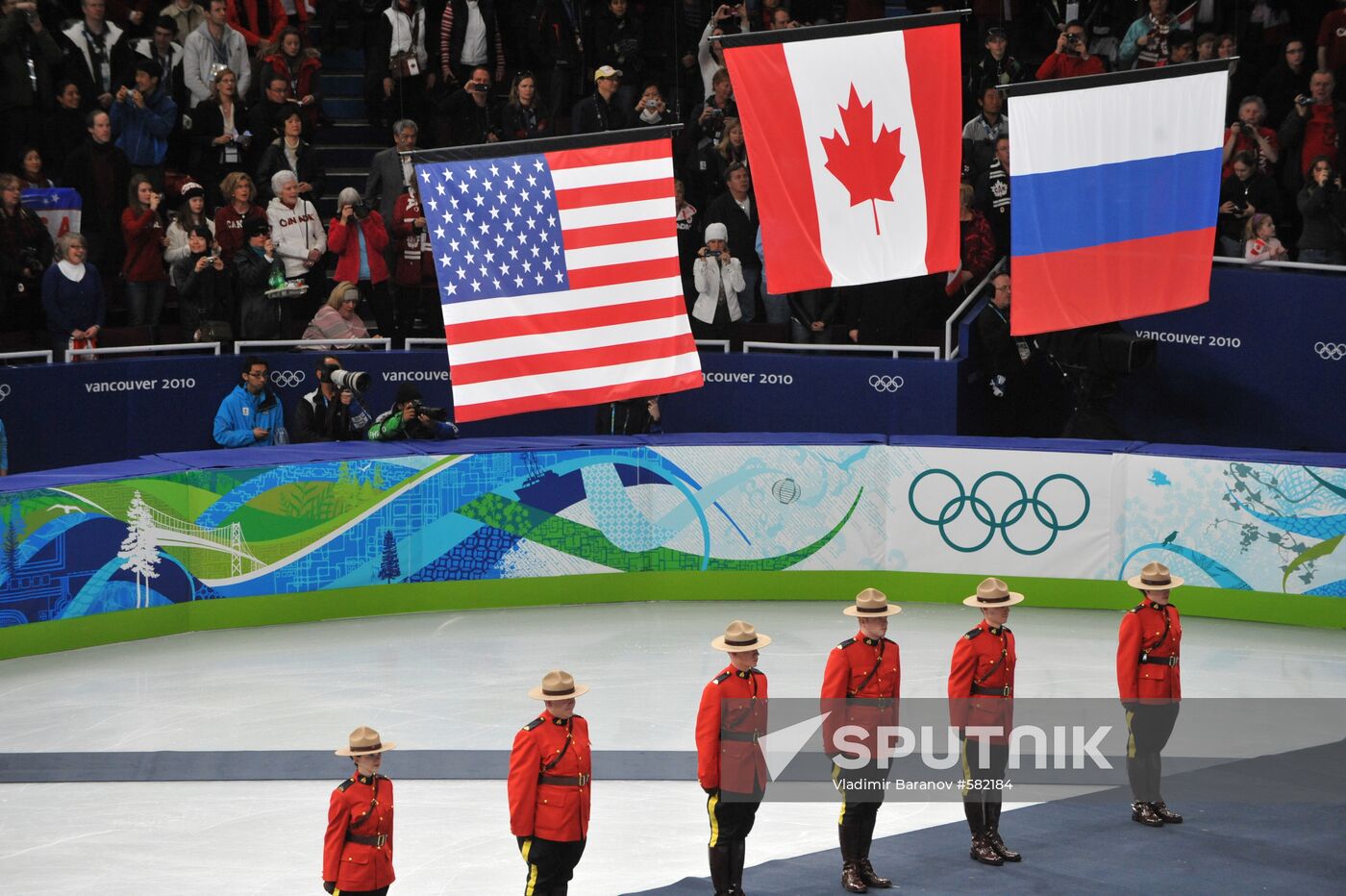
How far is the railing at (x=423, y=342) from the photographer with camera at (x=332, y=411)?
1.32 meters

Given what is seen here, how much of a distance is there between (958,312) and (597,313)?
5675 millimetres

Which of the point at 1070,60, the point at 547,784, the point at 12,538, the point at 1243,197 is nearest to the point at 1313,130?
the point at 1243,197

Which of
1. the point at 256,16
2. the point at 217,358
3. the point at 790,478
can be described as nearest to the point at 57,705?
the point at 217,358

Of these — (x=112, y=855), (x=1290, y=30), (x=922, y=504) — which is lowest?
(x=112, y=855)

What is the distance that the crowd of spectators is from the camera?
61.2 ft

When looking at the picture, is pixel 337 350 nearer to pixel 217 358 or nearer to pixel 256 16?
pixel 217 358

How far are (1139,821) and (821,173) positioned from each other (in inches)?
200

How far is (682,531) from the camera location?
17.5 meters

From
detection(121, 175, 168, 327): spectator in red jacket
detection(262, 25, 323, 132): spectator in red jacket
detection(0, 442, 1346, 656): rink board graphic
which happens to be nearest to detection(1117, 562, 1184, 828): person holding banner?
detection(0, 442, 1346, 656): rink board graphic

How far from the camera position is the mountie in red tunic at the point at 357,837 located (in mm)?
9375

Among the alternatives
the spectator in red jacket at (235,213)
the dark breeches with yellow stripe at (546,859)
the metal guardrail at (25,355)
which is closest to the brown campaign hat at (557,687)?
the dark breeches with yellow stripe at (546,859)

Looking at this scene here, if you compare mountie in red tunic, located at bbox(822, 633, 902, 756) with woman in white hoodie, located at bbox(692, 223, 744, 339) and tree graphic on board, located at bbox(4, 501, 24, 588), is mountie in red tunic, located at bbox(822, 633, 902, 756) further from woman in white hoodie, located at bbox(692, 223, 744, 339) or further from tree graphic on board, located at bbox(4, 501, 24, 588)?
A: woman in white hoodie, located at bbox(692, 223, 744, 339)

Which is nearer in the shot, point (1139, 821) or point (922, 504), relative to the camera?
point (1139, 821)

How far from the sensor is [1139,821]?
11.9 m
